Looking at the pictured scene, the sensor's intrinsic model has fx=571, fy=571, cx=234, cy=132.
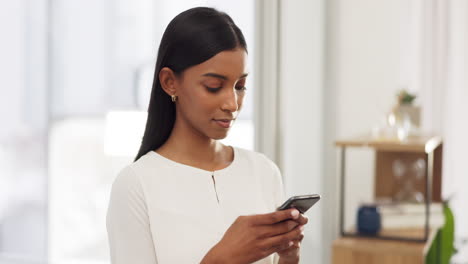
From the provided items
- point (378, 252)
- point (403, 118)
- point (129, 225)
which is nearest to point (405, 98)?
point (403, 118)

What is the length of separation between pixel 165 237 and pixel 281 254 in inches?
8.8

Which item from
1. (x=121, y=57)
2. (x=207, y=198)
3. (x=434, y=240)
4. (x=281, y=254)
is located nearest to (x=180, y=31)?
(x=207, y=198)

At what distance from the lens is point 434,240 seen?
2385 millimetres

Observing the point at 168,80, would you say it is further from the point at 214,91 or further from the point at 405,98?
the point at 405,98

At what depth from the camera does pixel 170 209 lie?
1019mm

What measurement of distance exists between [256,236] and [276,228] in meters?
0.04

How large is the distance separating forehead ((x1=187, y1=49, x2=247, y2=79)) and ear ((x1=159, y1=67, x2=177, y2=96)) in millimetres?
41

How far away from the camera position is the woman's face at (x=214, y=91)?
0.97 m

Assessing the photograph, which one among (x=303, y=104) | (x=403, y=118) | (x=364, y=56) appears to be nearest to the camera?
(x=403, y=118)

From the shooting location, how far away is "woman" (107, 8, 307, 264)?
95cm

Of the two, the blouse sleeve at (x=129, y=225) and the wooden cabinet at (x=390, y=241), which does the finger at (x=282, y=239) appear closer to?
the blouse sleeve at (x=129, y=225)

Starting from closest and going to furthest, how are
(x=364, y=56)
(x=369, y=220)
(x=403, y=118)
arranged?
(x=369, y=220) < (x=403, y=118) < (x=364, y=56)

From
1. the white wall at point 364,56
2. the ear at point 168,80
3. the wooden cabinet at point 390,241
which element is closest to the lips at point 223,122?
the ear at point 168,80

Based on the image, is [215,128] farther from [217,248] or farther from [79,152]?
[79,152]
